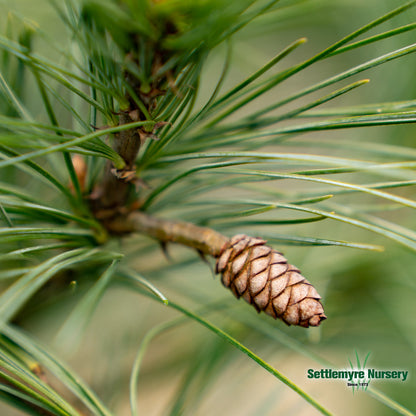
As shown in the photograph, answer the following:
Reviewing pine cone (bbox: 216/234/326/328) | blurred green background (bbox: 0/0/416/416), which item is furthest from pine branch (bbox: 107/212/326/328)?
blurred green background (bbox: 0/0/416/416)

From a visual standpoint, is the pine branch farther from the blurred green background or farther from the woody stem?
the blurred green background

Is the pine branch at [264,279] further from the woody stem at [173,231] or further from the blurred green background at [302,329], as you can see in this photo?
the blurred green background at [302,329]

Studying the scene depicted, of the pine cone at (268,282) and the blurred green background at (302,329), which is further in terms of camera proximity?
the blurred green background at (302,329)

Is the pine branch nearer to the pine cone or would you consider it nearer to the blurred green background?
the pine cone

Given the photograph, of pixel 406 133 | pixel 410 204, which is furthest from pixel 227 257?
pixel 406 133

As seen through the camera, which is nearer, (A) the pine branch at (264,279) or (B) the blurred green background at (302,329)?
(A) the pine branch at (264,279)

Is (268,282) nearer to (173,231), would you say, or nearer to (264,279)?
(264,279)

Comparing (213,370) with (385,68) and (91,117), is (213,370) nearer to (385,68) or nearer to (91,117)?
(91,117)

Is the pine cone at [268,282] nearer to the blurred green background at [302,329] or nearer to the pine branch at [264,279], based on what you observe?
the pine branch at [264,279]

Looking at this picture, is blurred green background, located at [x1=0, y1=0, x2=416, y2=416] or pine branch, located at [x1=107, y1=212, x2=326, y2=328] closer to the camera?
pine branch, located at [x1=107, y1=212, x2=326, y2=328]

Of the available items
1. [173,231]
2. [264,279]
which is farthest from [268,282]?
[173,231]

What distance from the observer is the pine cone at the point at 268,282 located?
0.83 feet

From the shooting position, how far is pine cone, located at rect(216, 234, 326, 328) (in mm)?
253

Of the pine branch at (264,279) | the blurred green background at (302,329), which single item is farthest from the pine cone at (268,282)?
the blurred green background at (302,329)
